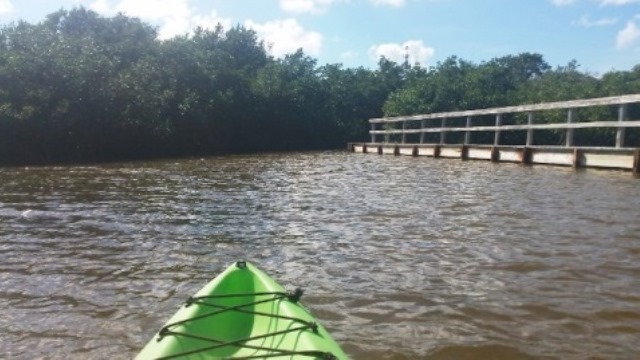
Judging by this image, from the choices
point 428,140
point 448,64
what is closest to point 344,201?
point 428,140

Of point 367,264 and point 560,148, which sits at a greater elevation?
point 560,148

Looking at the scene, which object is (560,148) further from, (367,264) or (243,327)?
(243,327)

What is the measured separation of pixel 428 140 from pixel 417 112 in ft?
7.86

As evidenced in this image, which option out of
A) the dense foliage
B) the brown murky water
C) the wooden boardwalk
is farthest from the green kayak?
the dense foliage

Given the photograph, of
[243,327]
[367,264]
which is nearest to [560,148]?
[367,264]

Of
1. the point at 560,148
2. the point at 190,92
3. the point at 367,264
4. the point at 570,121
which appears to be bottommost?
the point at 367,264

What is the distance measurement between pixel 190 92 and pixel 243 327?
27.4 m

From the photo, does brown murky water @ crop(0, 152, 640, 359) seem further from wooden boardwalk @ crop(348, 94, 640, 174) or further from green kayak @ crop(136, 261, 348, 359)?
wooden boardwalk @ crop(348, 94, 640, 174)

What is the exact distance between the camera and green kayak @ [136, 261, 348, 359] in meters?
2.80

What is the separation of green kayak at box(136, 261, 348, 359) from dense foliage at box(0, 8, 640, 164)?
20.7 m

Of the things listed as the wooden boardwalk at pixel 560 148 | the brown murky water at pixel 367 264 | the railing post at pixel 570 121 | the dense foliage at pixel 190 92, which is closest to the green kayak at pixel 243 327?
the brown murky water at pixel 367 264

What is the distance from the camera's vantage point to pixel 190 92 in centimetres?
2955

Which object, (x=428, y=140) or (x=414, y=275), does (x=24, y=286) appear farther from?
(x=428, y=140)

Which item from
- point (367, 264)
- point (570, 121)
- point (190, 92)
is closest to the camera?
A: point (367, 264)
